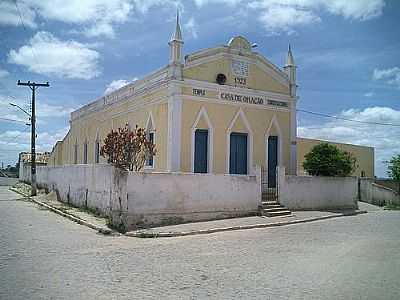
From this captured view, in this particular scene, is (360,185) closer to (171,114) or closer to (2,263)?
(171,114)

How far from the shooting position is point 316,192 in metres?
19.9

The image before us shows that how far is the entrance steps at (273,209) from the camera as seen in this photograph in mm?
17312

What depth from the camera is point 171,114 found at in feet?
61.1

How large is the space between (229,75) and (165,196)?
7797mm

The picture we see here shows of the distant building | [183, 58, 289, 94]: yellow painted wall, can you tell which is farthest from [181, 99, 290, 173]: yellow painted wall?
[183, 58, 289, 94]: yellow painted wall

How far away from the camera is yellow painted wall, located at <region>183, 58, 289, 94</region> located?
19359 millimetres

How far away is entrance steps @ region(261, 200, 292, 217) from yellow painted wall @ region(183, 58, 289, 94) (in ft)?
19.3

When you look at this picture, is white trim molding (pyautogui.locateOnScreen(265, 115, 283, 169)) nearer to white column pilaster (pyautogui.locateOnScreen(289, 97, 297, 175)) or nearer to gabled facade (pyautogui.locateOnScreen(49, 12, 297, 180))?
gabled facade (pyautogui.locateOnScreen(49, 12, 297, 180))

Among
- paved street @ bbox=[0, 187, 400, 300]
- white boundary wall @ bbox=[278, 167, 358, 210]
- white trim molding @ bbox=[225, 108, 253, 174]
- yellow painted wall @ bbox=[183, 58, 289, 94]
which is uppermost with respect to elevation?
yellow painted wall @ bbox=[183, 58, 289, 94]

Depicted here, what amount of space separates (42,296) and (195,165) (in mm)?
13172

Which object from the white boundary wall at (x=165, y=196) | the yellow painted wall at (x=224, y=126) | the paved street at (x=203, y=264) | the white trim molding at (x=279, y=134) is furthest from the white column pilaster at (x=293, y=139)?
the paved street at (x=203, y=264)

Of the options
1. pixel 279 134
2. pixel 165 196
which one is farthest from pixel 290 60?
pixel 165 196

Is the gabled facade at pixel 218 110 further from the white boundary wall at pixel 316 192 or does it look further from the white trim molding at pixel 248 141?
the white boundary wall at pixel 316 192

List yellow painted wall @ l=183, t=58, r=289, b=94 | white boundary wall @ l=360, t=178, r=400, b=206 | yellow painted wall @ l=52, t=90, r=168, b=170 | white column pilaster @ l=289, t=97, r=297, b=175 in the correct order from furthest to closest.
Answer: white boundary wall @ l=360, t=178, r=400, b=206 → white column pilaster @ l=289, t=97, r=297, b=175 → yellow painted wall @ l=52, t=90, r=168, b=170 → yellow painted wall @ l=183, t=58, r=289, b=94
